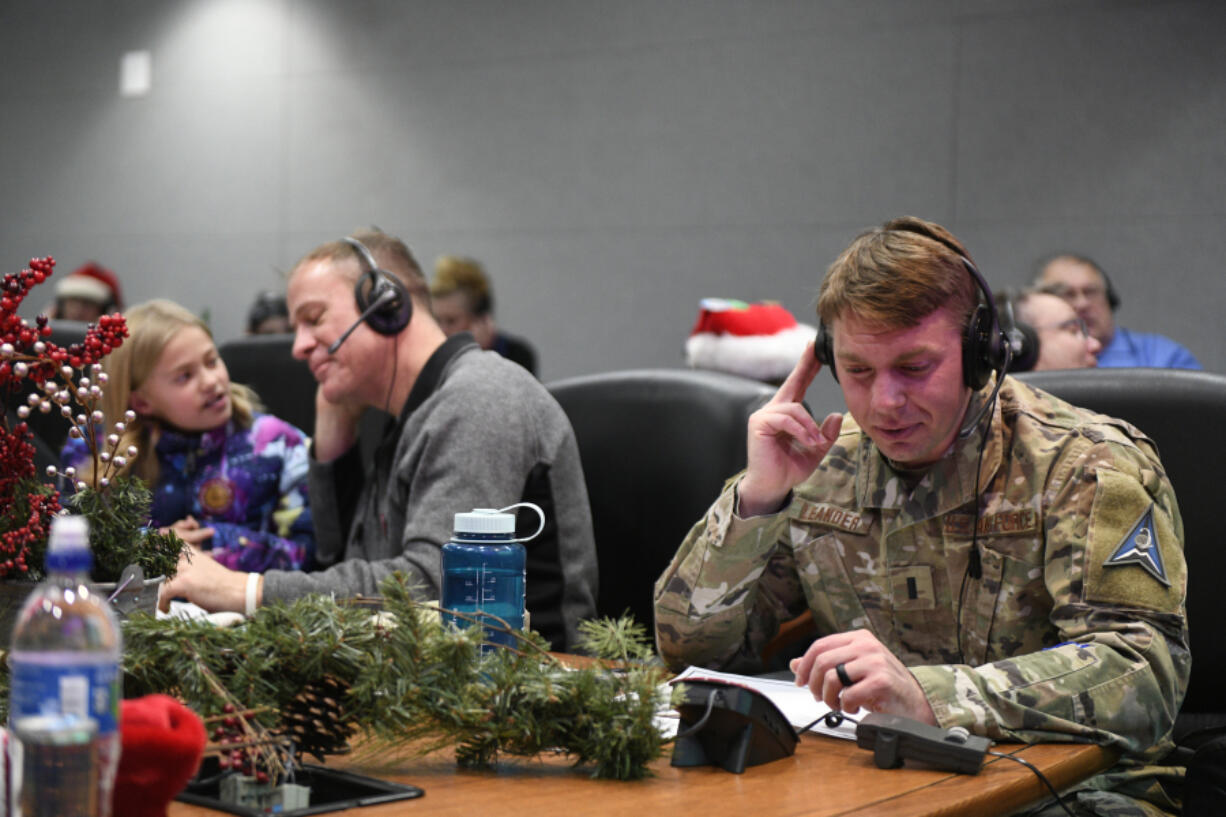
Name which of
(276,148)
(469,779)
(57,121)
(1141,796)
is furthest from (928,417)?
(57,121)

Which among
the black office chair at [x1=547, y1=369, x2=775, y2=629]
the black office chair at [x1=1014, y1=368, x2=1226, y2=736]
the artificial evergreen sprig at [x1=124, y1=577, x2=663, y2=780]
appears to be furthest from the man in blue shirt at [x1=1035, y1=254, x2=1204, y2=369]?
the artificial evergreen sprig at [x1=124, y1=577, x2=663, y2=780]

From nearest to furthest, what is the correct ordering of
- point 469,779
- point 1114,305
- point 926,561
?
point 469,779
point 926,561
point 1114,305

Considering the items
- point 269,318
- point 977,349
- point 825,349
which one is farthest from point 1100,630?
point 269,318

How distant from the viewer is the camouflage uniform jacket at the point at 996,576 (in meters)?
1.24

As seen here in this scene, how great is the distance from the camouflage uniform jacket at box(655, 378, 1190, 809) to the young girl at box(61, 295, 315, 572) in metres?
1.26

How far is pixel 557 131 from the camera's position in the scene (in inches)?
211

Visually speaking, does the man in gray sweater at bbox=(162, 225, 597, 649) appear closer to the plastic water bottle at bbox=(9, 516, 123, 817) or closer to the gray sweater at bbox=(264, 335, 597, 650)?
the gray sweater at bbox=(264, 335, 597, 650)

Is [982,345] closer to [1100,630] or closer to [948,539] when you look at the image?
[948,539]

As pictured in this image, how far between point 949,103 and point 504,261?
195 centimetres

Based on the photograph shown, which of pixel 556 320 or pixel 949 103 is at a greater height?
pixel 949 103

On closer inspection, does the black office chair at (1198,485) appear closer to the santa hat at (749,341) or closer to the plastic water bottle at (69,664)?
the plastic water bottle at (69,664)

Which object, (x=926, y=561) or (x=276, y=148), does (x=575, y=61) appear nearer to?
(x=276, y=148)

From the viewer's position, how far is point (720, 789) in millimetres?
1015

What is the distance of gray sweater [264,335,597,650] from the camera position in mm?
1927
